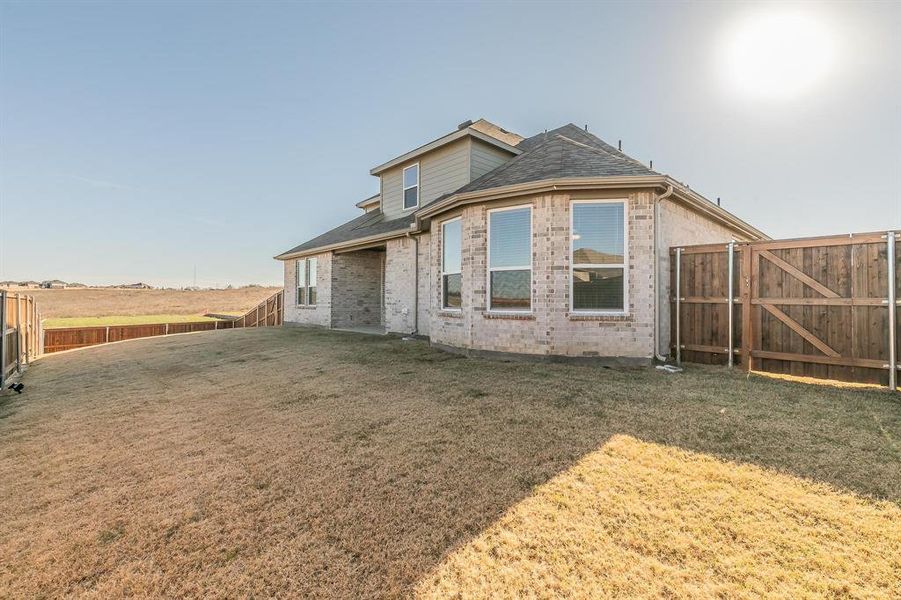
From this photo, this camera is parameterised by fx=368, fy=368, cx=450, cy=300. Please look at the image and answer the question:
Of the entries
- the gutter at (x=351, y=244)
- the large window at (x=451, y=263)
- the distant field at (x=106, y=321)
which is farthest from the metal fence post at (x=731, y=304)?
Answer: the distant field at (x=106, y=321)

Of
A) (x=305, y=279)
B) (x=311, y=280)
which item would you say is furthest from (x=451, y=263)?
(x=305, y=279)

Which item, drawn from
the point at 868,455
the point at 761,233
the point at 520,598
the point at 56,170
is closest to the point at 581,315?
the point at 868,455

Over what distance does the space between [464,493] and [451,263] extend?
6.52 m

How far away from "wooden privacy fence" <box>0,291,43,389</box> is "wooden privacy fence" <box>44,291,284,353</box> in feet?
16.6

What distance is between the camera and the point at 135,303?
103ft

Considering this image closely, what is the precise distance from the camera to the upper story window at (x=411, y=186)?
12766mm

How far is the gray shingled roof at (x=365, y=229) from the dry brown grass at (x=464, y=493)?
7793 millimetres

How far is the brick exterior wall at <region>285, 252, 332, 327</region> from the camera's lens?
48.2 feet

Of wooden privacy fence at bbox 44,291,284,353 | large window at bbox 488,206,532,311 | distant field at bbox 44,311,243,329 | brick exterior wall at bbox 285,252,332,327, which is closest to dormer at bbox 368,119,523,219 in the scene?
brick exterior wall at bbox 285,252,332,327

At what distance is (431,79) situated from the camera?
38.6 ft

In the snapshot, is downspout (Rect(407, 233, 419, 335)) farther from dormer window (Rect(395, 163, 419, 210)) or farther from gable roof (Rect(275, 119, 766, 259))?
dormer window (Rect(395, 163, 419, 210))

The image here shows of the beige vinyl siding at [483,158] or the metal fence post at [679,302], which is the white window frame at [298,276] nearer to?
the beige vinyl siding at [483,158]

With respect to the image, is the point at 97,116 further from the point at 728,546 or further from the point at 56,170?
the point at 728,546

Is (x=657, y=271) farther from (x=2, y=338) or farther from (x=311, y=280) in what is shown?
(x=311, y=280)
